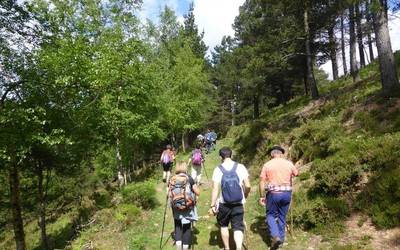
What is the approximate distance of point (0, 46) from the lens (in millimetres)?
14250

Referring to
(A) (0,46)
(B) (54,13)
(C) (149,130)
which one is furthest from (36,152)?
(C) (149,130)

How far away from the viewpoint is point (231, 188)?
7.70 metres

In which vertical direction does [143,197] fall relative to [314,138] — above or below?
below

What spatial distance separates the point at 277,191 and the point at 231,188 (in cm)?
112

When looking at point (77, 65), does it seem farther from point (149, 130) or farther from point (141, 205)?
point (149, 130)

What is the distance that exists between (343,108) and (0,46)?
1356 centimetres

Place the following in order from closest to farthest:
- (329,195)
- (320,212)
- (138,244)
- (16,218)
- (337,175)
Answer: (320,212)
(337,175)
(329,195)
(138,244)
(16,218)

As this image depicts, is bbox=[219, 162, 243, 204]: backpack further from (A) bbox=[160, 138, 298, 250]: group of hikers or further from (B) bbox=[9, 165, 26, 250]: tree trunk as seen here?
(B) bbox=[9, 165, 26, 250]: tree trunk

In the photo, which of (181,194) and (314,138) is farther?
(314,138)

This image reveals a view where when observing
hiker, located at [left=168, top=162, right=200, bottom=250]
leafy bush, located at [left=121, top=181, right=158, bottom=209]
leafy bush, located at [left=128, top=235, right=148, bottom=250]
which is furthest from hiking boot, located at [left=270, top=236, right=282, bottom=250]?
leafy bush, located at [left=121, top=181, right=158, bottom=209]

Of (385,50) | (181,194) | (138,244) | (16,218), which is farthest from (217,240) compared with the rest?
(16,218)

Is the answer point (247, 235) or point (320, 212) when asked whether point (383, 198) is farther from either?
point (247, 235)

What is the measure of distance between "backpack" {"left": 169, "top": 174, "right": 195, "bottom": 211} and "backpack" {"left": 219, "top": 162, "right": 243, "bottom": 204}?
94cm

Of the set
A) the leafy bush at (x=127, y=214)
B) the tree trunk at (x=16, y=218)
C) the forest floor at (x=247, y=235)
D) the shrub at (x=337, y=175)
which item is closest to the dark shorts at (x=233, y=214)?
the forest floor at (x=247, y=235)
